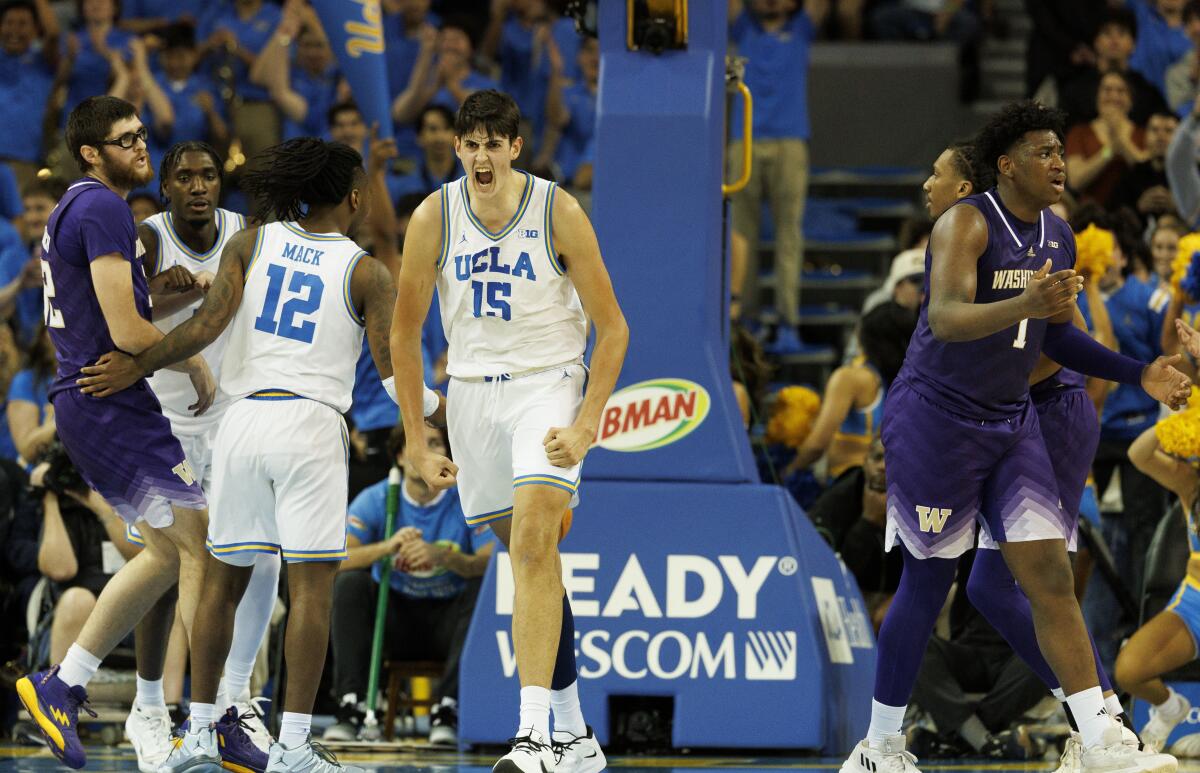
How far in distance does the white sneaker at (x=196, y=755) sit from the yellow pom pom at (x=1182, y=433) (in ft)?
13.0

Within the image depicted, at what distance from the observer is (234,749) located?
593 cm

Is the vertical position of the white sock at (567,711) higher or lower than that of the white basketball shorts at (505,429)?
lower

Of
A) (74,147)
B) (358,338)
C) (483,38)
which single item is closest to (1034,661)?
(358,338)

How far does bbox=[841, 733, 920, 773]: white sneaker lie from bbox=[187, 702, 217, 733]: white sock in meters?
2.11

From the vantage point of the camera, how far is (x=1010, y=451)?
5.70 meters

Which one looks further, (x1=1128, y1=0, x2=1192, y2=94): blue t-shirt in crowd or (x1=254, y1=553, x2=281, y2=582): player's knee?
(x1=1128, y1=0, x2=1192, y2=94): blue t-shirt in crowd

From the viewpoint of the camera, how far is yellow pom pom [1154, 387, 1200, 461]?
7.18 meters

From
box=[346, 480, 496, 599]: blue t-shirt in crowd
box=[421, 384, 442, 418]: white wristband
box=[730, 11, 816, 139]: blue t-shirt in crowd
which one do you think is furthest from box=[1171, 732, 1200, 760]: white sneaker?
box=[730, 11, 816, 139]: blue t-shirt in crowd

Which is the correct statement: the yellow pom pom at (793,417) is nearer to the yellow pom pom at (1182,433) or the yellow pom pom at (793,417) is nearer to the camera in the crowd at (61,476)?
the yellow pom pom at (1182,433)

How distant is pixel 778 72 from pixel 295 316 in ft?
25.1

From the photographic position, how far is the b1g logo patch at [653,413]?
7020mm

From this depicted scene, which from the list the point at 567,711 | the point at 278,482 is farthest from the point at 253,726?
→ the point at 567,711

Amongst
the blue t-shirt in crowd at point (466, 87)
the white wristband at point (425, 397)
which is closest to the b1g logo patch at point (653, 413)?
the white wristband at point (425, 397)

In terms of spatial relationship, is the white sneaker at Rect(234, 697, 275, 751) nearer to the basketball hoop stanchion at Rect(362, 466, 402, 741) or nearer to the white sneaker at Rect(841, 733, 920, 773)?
the basketball hoop stanchion at Rect(362, 466, 402, 741)
